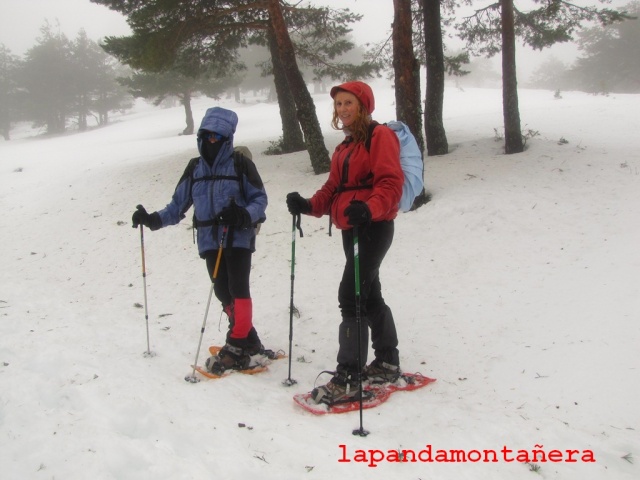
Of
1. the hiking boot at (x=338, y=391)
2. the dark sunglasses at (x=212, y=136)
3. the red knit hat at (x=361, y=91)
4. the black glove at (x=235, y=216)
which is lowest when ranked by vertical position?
the hiking boot at (x=338, y=391)

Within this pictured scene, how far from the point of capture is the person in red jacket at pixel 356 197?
3521 mm

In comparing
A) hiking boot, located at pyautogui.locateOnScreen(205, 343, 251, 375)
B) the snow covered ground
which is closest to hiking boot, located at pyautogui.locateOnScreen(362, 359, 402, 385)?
the snow covered ground

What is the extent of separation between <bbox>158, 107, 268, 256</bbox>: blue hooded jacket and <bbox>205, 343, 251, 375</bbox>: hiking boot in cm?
103

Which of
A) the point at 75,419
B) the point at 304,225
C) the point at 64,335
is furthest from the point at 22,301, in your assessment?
the point at 304,225

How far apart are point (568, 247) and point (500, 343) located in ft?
9.13

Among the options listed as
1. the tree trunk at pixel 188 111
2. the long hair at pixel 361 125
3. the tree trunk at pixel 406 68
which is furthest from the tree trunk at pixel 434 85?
the tree trunk at pixel 188 111

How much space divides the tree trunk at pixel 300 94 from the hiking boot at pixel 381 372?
7488 millimetres

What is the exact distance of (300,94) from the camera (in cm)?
1069

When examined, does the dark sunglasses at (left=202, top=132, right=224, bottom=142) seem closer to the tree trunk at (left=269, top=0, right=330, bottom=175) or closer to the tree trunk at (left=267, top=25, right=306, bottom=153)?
the tree trunk at (left=269, top=0, right=330, bottom=175)

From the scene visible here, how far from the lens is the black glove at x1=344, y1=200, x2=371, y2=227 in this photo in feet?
10.6

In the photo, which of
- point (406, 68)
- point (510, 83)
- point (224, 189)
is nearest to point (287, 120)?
point (406, 68)

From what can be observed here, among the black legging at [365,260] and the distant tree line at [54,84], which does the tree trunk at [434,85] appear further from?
the distant tree line at [54,84]

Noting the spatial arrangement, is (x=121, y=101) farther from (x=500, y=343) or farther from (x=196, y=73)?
(x=500, y=343)

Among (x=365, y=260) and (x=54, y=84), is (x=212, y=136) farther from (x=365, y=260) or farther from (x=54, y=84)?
(x=54, y=84)
